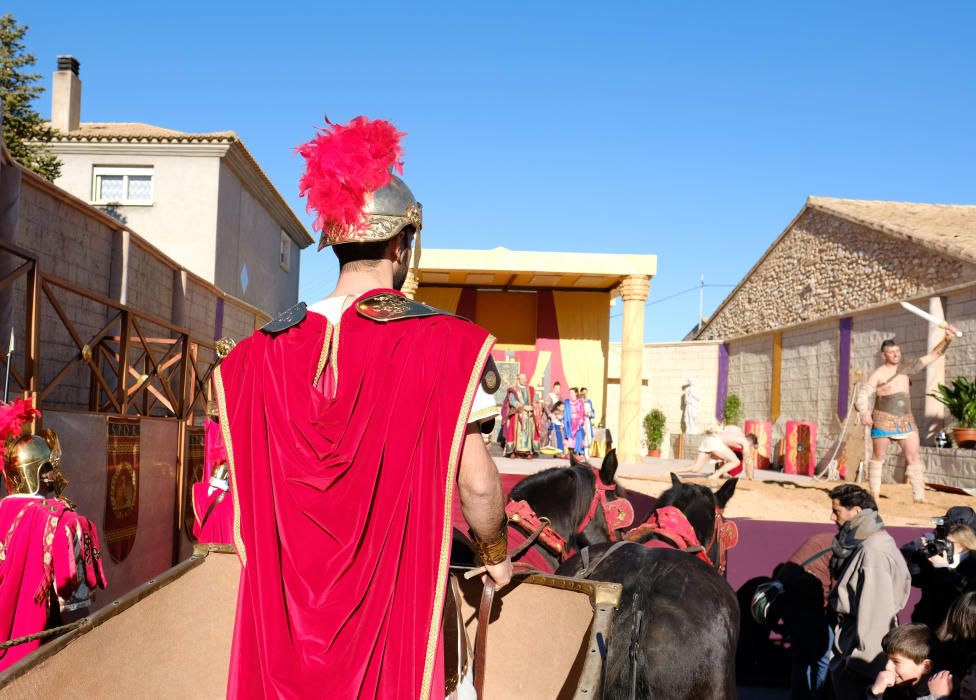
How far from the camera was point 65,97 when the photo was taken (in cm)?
2012

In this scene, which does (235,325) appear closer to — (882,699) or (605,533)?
(605,533)

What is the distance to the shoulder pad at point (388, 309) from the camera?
2.01 m

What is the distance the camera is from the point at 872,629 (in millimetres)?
4055

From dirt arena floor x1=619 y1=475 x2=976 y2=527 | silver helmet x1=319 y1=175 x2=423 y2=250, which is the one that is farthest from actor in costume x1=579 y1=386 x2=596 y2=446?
silver helmet x1=319 y1=175 x2=423 y2=250

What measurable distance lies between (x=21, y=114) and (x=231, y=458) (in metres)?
19.3

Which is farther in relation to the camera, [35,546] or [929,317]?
[929,317]

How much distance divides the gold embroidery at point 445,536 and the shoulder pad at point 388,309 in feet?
0.63

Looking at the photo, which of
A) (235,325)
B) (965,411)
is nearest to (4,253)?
(235,325)

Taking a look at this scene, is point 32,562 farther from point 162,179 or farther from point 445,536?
point 162,179

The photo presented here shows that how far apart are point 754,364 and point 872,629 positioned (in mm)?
21439

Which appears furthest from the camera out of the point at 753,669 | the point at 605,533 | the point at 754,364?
the point at 754,364

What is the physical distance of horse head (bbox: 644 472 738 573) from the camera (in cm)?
438

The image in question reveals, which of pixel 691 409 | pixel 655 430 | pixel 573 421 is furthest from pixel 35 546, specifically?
pixel 691 409

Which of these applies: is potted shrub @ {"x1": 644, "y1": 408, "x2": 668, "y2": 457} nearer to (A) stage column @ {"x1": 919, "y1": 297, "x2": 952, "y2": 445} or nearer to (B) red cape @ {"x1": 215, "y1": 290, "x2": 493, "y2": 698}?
(A) stage column @ {"x1": 919, "y1": 297, "x2": 952, "y2": 445}
